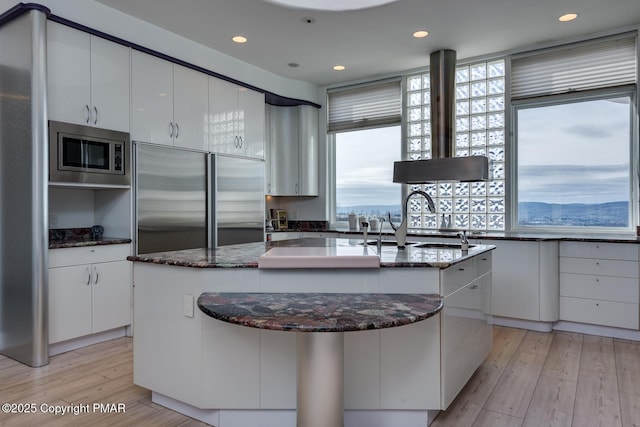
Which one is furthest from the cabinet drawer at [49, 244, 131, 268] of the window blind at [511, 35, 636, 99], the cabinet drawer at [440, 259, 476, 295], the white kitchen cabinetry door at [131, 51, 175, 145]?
the window blind at [511, 35, 636, 99]

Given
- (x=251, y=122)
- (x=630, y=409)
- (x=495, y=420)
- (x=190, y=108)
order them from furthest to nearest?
(x=251, y=122), (x=190, y=108), (x=630, y=409), (x=495, y=420)

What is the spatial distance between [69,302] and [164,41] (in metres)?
2.49

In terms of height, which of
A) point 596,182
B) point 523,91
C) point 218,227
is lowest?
point 218,227

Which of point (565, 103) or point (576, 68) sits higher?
point (576, 68)

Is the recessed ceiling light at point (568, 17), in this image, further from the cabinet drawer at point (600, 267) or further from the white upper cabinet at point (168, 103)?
the white upper cabinet at point (168, 103)

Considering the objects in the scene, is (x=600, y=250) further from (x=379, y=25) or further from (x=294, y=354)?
(x=294, y=354)

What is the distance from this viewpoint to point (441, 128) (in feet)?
14.2

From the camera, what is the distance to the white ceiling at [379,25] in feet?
11.4

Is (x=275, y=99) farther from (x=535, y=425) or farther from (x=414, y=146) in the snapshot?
(x=535, y=425)

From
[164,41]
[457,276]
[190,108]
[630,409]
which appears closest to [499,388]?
[630,409]

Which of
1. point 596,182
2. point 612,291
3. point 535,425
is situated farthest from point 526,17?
point 535,425

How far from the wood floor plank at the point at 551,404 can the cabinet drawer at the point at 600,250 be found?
1449 mm

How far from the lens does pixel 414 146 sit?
16.8 ft

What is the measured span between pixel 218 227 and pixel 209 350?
239cm
